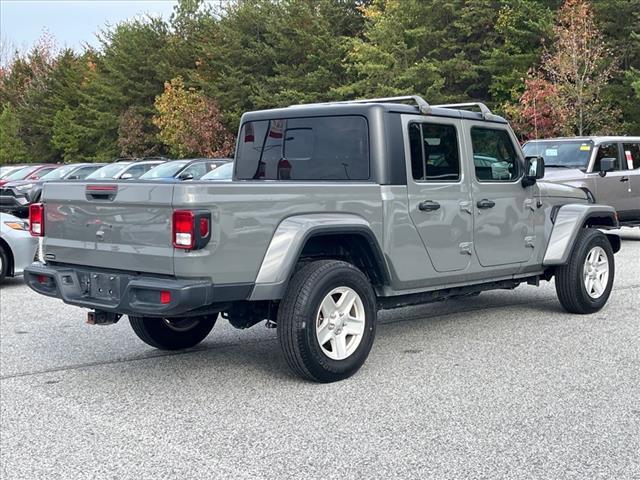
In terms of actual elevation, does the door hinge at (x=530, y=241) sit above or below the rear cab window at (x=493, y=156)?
below

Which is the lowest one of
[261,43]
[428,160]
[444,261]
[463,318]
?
[463,318]

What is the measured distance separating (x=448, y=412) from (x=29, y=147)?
6648 centimetres

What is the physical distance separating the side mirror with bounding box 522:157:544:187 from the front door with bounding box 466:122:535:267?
45mm

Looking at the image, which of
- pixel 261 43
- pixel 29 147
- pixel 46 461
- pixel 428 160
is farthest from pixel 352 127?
pixel 29 147

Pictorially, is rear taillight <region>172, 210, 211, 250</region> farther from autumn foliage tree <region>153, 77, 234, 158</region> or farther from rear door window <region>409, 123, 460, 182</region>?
autumn foliage tree <region>153, 77, 234, 158</region>

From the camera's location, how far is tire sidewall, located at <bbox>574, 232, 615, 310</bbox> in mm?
7754

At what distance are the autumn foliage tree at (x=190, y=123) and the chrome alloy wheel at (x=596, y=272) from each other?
3997 centimetres

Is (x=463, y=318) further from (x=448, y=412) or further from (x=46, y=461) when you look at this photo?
(x=46, y=461)

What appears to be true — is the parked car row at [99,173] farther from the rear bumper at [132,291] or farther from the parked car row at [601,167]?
the rear bumper at [132,291]

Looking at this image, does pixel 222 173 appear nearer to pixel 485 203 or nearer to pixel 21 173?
pixel 485 203

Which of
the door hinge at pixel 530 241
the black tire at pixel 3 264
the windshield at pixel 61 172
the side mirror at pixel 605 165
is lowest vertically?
the black tire at pixel 3 264

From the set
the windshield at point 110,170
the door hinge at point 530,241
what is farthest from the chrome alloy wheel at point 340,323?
the windshield at point 110,170

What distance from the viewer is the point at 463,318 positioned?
797 cm

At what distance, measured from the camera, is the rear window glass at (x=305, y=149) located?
6293 millimetres
